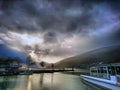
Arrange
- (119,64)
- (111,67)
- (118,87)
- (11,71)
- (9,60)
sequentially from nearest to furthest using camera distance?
(118,87), (119,64), (111,67), (11,71), (9,60)

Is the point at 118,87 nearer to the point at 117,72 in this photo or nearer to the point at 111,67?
the point at 117,72

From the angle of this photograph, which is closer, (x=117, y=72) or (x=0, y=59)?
(x=117, y=72)

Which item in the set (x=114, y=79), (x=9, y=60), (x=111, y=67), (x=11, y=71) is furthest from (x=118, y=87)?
(x=9, y=60)

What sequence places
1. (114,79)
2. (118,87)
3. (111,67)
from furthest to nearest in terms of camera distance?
(111,67) < (114,79) < (118,87)

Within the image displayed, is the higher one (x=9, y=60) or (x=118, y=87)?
(x=9, y=60)

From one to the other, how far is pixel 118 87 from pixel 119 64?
3973 mm

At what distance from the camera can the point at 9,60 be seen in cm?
7769

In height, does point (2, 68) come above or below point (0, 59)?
below

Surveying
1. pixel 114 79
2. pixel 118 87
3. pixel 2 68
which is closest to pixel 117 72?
pixel 114 79

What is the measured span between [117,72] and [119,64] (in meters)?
0.96

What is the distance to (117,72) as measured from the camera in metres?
14.5

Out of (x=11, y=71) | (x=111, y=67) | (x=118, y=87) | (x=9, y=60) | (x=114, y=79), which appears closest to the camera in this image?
(x=118, y=87)

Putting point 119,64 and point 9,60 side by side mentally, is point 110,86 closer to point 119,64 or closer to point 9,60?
point 119,64

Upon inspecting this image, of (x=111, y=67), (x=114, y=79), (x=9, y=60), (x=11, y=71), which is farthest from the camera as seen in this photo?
(x=9, y=60)
